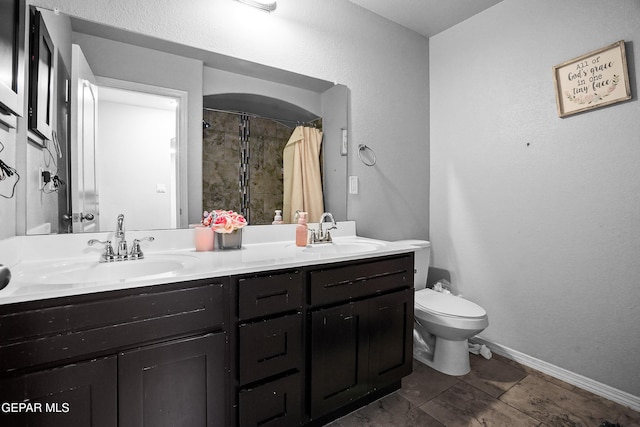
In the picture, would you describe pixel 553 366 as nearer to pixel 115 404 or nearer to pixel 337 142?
pixel 337 142

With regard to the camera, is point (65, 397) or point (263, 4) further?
point (263, 4)

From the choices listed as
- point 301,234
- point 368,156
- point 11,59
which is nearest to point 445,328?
point 301,234

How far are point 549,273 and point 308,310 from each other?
5.45ft

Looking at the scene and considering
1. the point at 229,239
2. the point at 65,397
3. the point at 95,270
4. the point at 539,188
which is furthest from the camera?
the point at 539,188

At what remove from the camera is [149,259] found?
136 cm

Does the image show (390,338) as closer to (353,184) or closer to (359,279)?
(359,279)

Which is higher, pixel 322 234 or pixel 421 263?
pixel 322 234

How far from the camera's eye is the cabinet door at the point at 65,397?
83 centimetres

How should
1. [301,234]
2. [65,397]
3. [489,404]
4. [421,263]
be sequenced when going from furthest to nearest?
[421,263], [301,234], [489,404], [65,397]

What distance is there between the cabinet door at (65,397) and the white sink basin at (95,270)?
28 cm

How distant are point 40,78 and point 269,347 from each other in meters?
1.42

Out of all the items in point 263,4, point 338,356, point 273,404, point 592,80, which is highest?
point 263,4

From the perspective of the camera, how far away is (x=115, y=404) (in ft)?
3.14

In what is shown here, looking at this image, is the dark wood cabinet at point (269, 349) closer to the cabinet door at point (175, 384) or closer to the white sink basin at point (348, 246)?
the cabinet door at point (175, 384)
